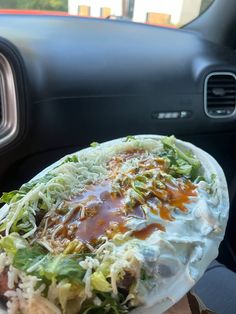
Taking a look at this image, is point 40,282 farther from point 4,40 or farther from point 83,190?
point 4,40

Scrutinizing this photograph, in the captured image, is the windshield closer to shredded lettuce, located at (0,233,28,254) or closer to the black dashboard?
the black dashboard

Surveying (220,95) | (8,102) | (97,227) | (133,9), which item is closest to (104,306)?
(97,227)

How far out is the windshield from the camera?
212cm

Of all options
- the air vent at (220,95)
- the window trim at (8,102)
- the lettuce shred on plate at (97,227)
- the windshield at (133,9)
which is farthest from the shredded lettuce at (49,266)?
the windshield at (133,9)

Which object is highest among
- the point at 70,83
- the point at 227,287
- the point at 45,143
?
the point at 70,83

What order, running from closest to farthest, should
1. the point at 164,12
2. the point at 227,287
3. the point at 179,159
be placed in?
1. the point at 179,159
2. the point at 227,287
3. the point at 164,12

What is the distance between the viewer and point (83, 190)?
0.99m

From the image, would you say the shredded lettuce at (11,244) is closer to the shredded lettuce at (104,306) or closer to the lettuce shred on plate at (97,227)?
the lettuce shred on plate at (97,227)

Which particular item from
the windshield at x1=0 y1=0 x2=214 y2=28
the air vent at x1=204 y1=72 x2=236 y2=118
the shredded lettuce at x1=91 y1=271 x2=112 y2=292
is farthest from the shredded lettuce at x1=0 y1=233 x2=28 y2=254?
the windshield at x1=0 y1=0 x2=214 y2=28

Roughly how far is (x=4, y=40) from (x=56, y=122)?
302mm

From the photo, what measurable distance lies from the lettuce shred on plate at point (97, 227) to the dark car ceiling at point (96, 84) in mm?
622

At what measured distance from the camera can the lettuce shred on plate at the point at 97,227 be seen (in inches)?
29.5

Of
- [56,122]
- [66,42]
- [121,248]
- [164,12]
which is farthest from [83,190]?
[164,12]

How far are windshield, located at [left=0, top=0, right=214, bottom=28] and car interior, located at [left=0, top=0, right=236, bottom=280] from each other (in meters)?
0.11
